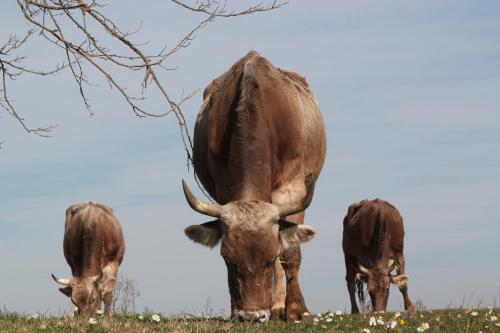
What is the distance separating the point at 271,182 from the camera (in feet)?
48.5

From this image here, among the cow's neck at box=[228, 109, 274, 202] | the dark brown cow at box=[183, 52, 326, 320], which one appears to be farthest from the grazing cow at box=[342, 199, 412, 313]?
the cow's neck at box=[228, 109, 274, 202]

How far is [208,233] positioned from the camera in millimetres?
13742

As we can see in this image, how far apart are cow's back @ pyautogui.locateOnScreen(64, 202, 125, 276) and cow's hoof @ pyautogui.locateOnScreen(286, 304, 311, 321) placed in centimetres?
1134

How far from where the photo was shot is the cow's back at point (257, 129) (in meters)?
14.6

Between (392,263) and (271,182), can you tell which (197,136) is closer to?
(271,182)

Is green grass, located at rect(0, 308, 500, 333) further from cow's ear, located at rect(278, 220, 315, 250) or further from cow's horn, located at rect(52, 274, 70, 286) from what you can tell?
cow's horn, located at rect(52, 274, 70, 286)

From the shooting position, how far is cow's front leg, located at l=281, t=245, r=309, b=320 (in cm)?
1434

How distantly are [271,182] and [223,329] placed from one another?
392 cm

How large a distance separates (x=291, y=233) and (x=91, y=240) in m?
12.8

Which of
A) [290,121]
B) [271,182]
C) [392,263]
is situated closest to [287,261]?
[271,182]

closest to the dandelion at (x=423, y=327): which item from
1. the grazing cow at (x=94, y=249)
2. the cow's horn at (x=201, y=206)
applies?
the cow's horn at (x=201, y=206)

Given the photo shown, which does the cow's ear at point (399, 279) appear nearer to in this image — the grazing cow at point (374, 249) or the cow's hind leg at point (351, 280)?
the grazing cow at point (374, 249)

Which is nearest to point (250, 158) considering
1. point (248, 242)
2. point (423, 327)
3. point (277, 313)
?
point (248, 242)

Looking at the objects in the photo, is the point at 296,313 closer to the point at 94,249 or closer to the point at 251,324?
the point at 251,324
